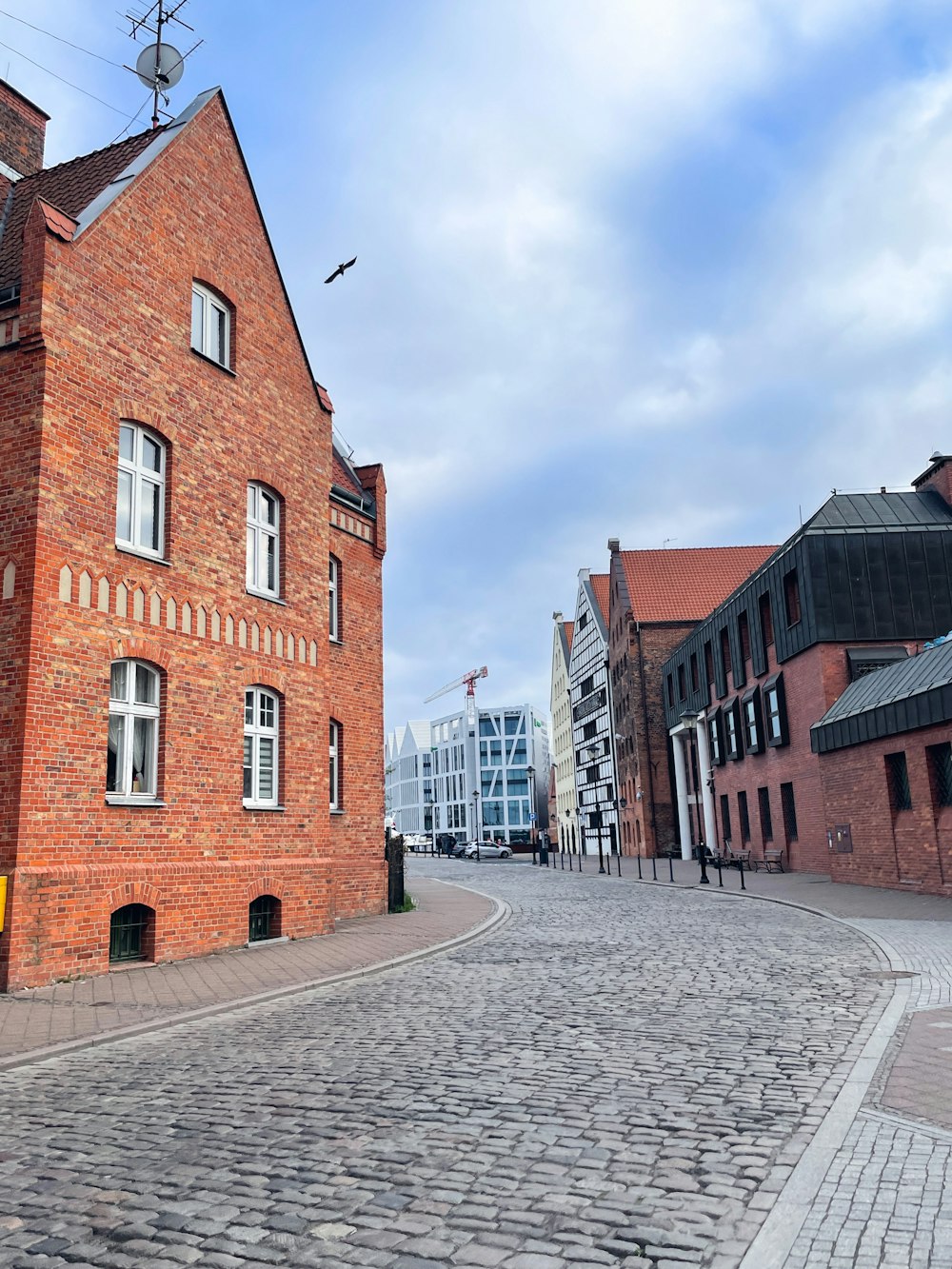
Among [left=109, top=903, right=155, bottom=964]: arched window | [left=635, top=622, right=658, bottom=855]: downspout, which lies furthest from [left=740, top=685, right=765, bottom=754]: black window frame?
[left=109, top=903, right=155, bottom=964]: arched window

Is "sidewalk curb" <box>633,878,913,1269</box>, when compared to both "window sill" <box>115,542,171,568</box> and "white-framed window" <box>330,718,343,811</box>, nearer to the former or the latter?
"window sill" <box>115,542,171,568</box>

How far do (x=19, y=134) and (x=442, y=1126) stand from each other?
745 inches

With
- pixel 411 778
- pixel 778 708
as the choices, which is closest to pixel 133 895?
pixel 778 708

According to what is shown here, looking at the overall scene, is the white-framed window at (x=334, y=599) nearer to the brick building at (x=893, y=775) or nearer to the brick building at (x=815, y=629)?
the brick building at (x=893, y=775)

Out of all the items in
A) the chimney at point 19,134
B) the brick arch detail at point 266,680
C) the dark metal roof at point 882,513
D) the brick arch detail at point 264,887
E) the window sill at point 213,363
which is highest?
the chimney at point 19,134

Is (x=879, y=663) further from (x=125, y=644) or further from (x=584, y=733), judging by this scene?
(x=584, y=733)

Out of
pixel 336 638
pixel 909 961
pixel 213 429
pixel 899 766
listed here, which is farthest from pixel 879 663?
pixel 213 429

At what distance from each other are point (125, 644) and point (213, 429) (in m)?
3.90

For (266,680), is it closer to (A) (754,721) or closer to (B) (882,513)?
(B) (882,513)

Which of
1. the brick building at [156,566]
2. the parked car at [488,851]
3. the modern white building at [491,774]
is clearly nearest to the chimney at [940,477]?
the brick building at [156,566]

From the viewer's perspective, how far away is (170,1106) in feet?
20.3

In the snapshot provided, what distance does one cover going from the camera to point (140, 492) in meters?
13.8

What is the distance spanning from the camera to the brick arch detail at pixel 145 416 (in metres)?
13.5

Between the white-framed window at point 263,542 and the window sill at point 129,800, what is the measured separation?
389 cm
